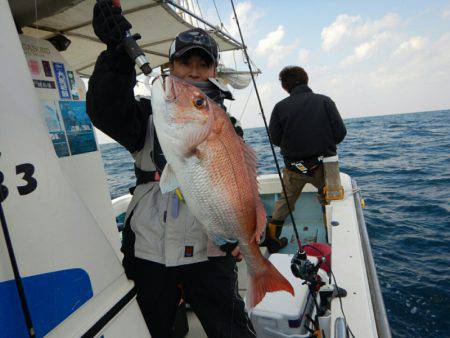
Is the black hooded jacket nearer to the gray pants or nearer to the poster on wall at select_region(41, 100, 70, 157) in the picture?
the gray pants

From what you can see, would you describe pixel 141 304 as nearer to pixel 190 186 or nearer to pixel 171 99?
pixel 190 186

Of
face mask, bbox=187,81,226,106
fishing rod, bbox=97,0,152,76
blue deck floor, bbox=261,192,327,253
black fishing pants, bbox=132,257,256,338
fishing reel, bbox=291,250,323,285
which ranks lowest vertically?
blue deck floor, bbox=261,192,327,253

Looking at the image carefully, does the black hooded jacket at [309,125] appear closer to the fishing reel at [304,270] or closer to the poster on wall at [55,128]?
the fishing reel at [304,270]

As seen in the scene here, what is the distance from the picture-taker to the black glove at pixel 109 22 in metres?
1.41

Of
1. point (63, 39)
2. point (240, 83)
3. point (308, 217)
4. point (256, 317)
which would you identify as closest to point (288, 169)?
point (308, 217)

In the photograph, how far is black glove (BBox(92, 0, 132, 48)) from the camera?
1408mm

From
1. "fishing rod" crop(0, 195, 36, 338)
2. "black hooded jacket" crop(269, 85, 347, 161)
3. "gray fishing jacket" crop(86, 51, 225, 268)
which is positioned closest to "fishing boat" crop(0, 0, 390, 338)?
"fishing rod" crop(0, 195, 36, 338)

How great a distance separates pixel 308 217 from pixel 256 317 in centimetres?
364

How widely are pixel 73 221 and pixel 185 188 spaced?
0.47m

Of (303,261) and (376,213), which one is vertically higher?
(303,261)

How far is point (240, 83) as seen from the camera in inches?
253

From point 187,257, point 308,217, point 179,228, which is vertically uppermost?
point 179,228

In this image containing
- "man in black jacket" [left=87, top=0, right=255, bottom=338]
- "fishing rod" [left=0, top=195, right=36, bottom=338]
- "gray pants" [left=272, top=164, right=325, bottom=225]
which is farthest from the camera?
"gray pants" [left=272, top=164, right=325, bottom=225]

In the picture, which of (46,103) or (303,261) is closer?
(46,103)
